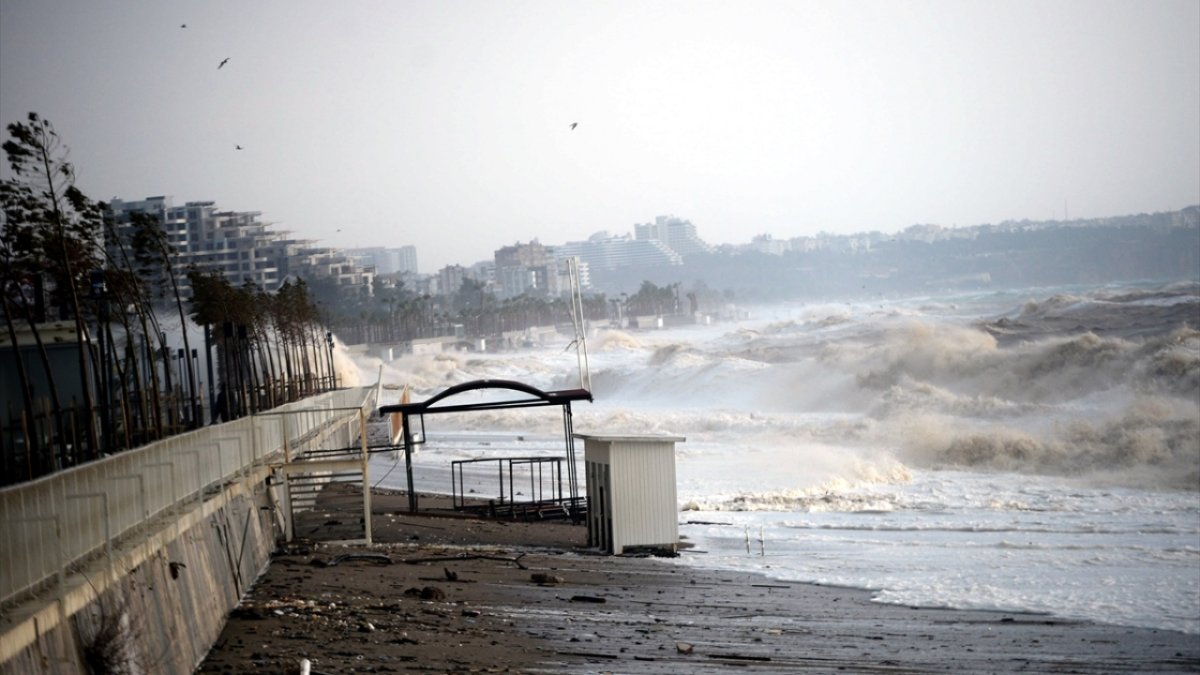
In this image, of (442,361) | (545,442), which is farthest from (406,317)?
(545,442)

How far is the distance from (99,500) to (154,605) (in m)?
1.04

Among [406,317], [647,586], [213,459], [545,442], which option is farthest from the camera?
[406,317]

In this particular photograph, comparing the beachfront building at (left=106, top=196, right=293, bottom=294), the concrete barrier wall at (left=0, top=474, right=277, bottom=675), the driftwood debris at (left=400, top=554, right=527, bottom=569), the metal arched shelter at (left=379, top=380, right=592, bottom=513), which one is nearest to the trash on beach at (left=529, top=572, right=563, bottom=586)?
the driftwood debris at (left=400, top=554, right=527, bottom=569)

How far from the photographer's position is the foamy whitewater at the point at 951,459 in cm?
1916

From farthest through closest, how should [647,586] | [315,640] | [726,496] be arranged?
1. [726,496]
2. [647,586]
3. [315,640]

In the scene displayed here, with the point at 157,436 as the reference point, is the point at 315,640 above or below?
below

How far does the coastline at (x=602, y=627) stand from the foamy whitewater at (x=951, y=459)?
1.32m

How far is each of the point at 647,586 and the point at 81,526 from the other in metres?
9.66

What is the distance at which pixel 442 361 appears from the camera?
130m

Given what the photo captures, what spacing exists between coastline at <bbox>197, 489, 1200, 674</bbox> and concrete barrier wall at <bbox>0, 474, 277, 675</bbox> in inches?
15.2

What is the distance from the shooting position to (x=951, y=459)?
39375 mm

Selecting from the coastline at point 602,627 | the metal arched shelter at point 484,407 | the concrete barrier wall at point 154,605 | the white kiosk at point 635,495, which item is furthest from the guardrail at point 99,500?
the metal arched shelter at point 484,407

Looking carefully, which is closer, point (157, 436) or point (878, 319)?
point (157, 436)

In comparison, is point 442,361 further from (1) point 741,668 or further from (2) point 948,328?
(1) point 741,668
